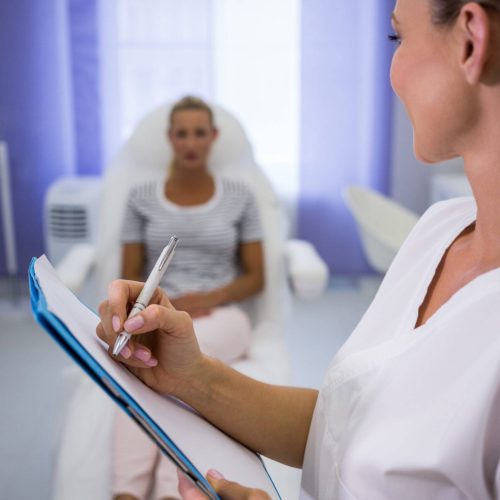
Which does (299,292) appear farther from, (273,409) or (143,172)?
(273,409)

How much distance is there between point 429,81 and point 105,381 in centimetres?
37

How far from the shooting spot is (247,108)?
3.29 meters

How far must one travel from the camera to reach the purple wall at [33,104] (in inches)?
125

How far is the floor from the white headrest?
2.27 feet

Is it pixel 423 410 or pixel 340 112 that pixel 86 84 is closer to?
pixel 340 112

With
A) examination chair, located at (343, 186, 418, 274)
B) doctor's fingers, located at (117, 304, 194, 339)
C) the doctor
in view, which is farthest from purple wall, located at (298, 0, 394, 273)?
doctor's fingers, located at (117, 304, 194, 339)

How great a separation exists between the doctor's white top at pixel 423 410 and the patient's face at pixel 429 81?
0.42 feet

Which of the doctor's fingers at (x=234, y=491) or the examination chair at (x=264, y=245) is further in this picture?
the examination chair at (x=264, y=245)

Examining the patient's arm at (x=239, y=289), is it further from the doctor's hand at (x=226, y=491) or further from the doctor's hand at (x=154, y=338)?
the doctor's hand at (x=226, y=491)

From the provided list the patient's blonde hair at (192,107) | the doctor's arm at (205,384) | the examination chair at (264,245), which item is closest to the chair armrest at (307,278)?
the examination chair at (264,245)

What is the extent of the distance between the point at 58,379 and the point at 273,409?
1869 millimetres

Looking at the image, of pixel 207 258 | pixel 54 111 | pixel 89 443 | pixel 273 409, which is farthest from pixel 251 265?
pixel 54 111

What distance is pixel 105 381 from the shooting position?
591mm

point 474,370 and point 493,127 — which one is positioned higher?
point 493,127
